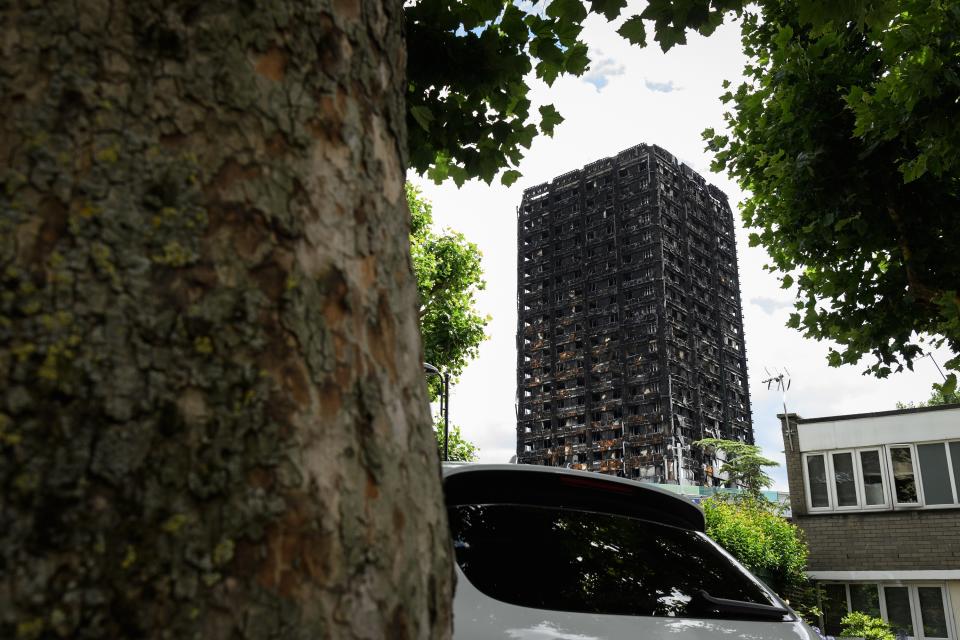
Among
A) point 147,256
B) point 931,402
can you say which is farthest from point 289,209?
point 931,402

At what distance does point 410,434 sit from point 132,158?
0.59m

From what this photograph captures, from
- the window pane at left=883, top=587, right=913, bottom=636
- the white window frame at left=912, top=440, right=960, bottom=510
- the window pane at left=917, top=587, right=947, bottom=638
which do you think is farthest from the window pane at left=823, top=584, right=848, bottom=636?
the white window frame at left=912, top=440, right=960, bottom=510

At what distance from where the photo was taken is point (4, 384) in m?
0.88

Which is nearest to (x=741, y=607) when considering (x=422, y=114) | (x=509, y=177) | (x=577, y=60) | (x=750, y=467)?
(x=422, y=114)

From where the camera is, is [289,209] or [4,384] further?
[289,209]

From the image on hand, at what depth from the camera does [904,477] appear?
2131cm

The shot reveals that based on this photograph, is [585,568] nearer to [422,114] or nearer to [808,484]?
[422,114]

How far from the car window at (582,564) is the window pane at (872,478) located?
2182cm

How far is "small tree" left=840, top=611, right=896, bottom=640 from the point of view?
16.9 meters

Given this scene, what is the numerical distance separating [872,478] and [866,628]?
5735mm

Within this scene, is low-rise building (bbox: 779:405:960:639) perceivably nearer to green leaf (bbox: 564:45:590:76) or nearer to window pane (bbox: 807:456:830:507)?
window pane (bbox: 807:456:830:507)

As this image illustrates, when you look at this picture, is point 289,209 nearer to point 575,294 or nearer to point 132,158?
point 132,158

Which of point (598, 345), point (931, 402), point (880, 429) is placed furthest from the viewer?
point (598, 345)

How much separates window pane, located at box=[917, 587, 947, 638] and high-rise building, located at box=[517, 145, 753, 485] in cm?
6061
